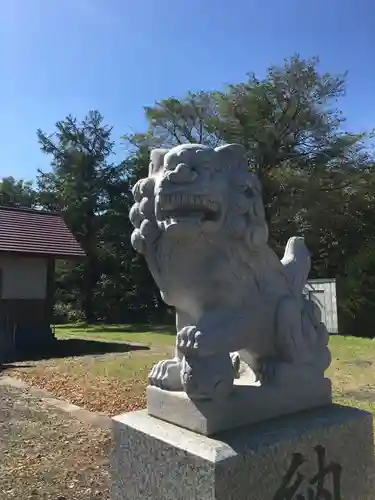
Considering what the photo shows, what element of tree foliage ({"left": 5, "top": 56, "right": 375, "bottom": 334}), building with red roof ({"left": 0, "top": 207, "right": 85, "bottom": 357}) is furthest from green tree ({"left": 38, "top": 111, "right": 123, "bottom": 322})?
building with red roof ({"left": 0, "top": 207, "right": 85, "bottom": 357})

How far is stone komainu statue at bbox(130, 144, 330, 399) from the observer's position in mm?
1973

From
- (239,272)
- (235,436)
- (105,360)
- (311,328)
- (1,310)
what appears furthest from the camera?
(1,310)

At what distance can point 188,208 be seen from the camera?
6.59 feet

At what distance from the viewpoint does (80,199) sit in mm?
20516

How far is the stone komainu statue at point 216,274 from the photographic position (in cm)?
197

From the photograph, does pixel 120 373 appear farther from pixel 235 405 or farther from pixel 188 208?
pixel 188 208

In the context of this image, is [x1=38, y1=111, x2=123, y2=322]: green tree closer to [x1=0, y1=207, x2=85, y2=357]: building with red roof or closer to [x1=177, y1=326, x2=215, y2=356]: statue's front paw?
[x1=0, y1=207, x2=85, y2=357]: building with red roof

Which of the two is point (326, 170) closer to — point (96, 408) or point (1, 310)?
point (1, 310)

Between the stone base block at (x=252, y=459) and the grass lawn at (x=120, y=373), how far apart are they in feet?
9.17

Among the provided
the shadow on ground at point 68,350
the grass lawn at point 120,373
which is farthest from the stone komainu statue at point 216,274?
the shadow on ground at point 68,350

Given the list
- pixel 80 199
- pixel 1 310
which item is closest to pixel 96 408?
pixel 1 310

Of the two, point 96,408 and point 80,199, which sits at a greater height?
point 80,199

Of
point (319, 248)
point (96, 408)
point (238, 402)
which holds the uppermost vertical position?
point (319, 248)

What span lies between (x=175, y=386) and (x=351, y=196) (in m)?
14.9
